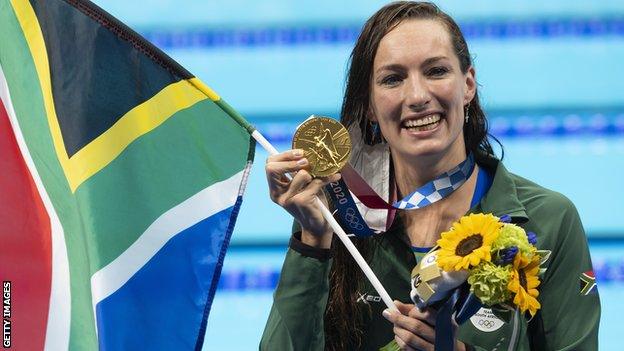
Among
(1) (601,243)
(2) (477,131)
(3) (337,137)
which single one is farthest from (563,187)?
(3) (337,137)

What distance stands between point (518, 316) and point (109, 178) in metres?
0.68

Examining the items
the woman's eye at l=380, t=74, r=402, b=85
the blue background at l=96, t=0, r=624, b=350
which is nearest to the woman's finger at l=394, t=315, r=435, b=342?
the woman's eye at l=380, t=74, r=402, b=85

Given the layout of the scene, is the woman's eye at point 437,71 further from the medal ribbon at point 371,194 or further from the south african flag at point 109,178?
the south african flag at point 109,178

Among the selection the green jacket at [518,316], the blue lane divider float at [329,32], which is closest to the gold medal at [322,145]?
the green jacket at [518,316]

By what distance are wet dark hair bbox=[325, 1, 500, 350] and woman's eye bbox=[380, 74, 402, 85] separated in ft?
0.14

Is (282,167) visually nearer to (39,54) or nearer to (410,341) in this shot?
(410,341)

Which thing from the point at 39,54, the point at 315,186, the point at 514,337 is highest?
the point at 39,54

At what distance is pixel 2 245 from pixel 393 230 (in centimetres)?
64

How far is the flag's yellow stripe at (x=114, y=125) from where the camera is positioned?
2123mm

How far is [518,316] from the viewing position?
1986 mm

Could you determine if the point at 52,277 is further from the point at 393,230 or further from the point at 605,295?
the point at 605,295

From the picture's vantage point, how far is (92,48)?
84.0 inches

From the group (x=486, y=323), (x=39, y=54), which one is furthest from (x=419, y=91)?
(x=39, y=54)

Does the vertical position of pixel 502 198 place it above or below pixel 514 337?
above
